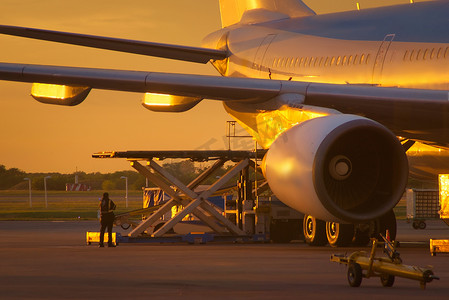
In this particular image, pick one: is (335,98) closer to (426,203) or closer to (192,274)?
(192,274)

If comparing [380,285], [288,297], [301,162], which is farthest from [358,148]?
[288,297]

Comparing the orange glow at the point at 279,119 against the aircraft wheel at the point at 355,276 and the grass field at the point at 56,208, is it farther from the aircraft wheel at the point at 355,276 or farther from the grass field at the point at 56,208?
the grass field at the point at 56,208

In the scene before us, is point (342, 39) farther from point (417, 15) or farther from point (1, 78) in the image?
point (1, 78)

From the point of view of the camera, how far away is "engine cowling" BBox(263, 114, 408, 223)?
14.0m

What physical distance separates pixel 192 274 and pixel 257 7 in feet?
49.8

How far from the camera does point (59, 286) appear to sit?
10.9m

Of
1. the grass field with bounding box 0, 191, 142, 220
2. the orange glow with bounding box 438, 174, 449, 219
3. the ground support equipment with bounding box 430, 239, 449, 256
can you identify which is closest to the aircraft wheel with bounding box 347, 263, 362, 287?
the ground support equipment with bounding box 430, 239, 449, 256

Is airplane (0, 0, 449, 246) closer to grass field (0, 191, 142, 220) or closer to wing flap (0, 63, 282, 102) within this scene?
wing flap (0, 63, 282, 102)

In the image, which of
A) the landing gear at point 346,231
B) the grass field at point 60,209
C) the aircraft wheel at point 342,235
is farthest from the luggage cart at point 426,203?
the grass field at point 60,209

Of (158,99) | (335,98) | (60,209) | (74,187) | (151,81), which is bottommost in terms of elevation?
(60,209)

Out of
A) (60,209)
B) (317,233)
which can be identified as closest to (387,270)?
(317,233)

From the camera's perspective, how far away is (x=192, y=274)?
1249cm

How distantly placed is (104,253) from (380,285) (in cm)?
706

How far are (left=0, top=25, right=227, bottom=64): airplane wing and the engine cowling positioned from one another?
19.6 feet
